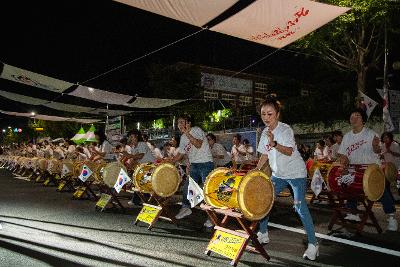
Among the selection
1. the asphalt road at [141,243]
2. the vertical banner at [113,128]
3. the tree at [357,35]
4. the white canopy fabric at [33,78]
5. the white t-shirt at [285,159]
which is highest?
the tree at [357,35]

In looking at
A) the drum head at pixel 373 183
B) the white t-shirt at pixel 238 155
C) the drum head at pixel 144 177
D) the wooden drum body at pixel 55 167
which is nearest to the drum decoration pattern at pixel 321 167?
the drum head at pixel 373 183

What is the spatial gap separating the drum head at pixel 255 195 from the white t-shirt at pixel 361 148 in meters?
2.56

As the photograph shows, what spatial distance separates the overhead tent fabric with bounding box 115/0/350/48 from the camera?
27.1 feet

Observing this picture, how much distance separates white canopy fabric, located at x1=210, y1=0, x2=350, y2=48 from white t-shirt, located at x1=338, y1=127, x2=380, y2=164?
301cm

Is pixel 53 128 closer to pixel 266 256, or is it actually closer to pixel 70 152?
pixel 70 152

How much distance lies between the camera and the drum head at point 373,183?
20.9ft

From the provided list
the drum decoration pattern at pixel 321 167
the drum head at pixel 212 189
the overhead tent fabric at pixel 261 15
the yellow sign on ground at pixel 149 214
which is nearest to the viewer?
the drum head at pixel 212 189

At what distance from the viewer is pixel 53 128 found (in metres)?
46.2

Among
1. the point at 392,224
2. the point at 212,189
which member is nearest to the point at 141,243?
the point at 212,189

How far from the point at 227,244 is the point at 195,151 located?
9.88 feet

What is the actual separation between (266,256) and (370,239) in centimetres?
233

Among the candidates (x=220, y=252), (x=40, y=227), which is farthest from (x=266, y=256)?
(x=40, y=227)

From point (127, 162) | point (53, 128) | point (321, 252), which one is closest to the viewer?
point (321, 252)

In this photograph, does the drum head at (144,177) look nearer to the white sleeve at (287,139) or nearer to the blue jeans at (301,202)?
the blue jeans at (301,202)
